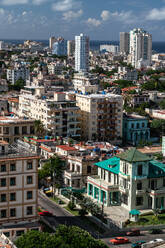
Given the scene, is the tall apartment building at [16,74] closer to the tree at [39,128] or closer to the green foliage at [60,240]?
the tree at [39,128]

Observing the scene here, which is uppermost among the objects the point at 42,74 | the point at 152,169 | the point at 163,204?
the point at 42,74

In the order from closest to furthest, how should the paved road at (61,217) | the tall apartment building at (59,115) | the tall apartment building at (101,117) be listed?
the paved road at (61,217) → the tall apartment building at (59,115) → the tall apartment building at (101,117)

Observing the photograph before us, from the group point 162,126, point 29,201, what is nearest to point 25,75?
point 162,126

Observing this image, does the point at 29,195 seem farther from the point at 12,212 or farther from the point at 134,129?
the point at 134,129

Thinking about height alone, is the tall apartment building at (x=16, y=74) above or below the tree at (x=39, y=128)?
above

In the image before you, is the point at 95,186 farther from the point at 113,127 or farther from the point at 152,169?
the point at 113,127

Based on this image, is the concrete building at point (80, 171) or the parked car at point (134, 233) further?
the concrete building at point (80, 171)

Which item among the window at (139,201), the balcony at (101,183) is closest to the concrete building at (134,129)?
the balcony at (101,183)

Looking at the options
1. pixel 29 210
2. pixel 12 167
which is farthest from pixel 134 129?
pixel 12 167
